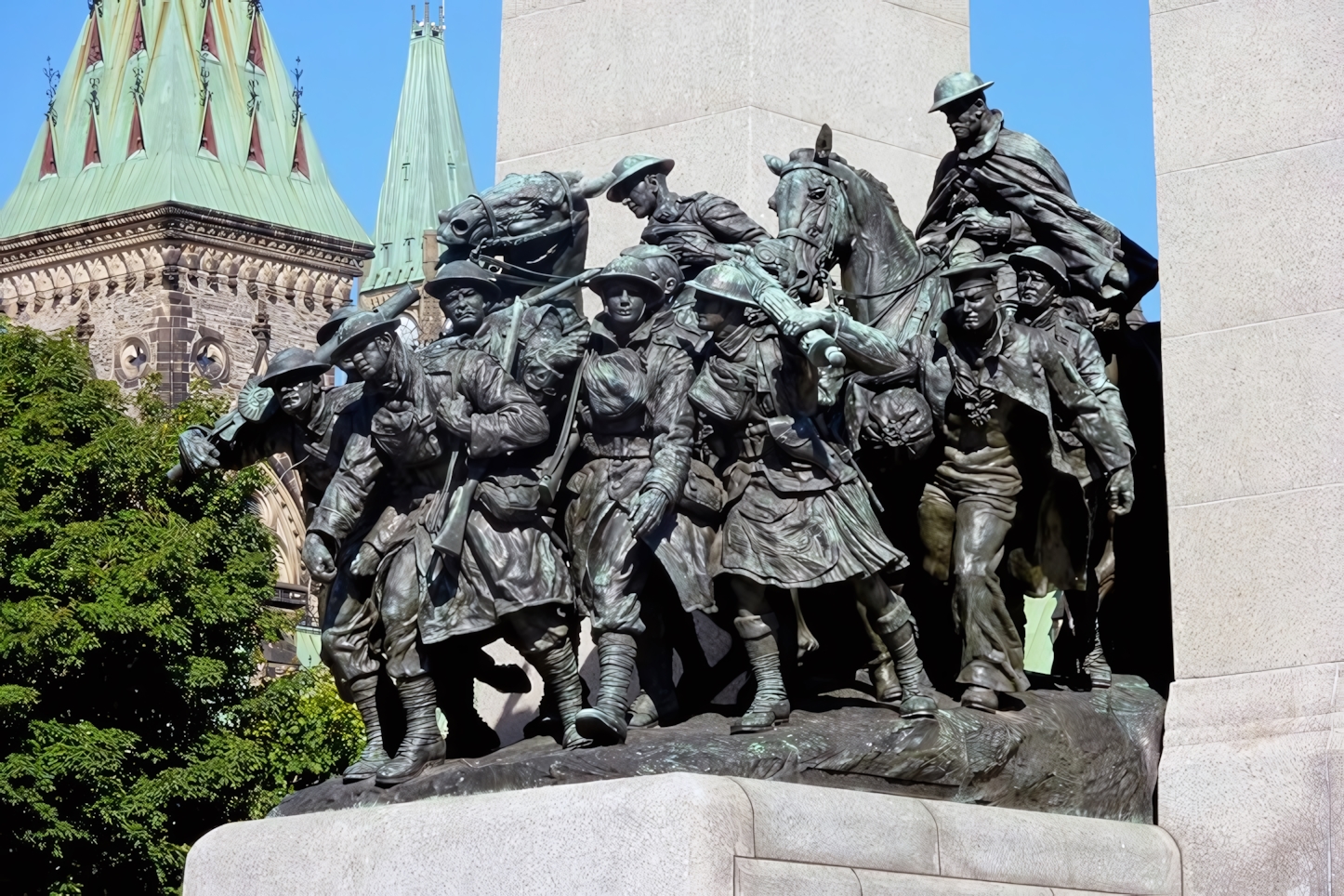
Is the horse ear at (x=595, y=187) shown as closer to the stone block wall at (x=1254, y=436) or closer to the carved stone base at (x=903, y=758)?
the carved stone base at (x=903, y=758)

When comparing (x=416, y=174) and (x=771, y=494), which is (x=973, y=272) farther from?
(x=416, y=174)

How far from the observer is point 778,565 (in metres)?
14.5

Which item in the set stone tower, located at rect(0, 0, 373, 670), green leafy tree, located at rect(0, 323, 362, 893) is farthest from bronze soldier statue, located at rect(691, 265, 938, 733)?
stone tower, located at rect(0, 0, 373, 670)

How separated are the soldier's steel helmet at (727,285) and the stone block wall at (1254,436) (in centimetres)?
305

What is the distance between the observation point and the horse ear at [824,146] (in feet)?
52.4

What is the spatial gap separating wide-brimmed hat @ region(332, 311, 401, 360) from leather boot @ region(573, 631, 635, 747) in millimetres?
1903

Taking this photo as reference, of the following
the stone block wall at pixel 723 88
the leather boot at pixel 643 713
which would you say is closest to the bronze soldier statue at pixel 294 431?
the leather boot at pixel 643 713

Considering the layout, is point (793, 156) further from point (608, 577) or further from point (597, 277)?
point (608, 577)

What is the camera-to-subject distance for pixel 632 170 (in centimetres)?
1591

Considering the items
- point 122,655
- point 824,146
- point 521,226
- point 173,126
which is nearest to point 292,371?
point 521,226

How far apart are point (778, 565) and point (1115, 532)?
303cm

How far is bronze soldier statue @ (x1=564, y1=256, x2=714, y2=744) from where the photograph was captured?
1441cm

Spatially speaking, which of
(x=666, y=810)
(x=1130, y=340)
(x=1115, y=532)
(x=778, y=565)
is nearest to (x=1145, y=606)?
(x=1115, y=532)

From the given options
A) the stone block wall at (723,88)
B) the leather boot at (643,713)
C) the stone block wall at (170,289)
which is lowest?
the leather boot at (643,713)
